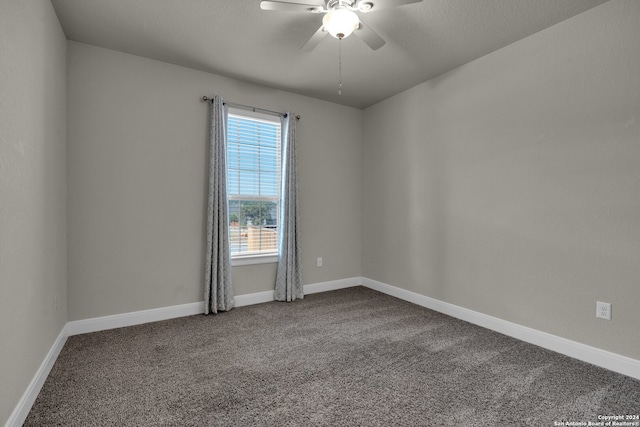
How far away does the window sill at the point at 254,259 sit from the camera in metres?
3.66

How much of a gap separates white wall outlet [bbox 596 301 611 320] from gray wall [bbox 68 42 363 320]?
10.1ft

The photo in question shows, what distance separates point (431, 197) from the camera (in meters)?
3.62

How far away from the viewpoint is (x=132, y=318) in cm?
305

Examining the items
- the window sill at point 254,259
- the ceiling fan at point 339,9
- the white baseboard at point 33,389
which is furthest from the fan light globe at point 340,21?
the white baseboard at point 33,389

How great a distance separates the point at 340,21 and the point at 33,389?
2849 mm

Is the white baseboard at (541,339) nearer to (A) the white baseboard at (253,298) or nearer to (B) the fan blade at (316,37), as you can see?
(A) the white baseboard at (253,298)

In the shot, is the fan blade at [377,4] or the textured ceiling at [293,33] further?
the textured ceiling at [293,33]

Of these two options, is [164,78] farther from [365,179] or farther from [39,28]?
[365,179]

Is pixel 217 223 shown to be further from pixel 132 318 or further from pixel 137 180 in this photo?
pixel 132 318

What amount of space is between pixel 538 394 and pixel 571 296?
927mm

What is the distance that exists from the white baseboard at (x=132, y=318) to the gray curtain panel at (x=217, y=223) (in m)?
0.19

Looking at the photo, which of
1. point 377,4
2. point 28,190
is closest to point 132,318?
point 28,190

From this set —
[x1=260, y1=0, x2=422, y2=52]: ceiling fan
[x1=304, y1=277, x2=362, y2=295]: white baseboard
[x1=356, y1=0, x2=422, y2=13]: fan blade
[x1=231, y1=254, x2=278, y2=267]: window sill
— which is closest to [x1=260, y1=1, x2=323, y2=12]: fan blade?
[x1=260, y1=0, x2=422, y2=52]: ceiling fan

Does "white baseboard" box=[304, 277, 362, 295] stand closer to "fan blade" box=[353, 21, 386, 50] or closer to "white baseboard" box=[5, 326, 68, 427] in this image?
"white baseboard" box=[5, 326, 68, 427]
